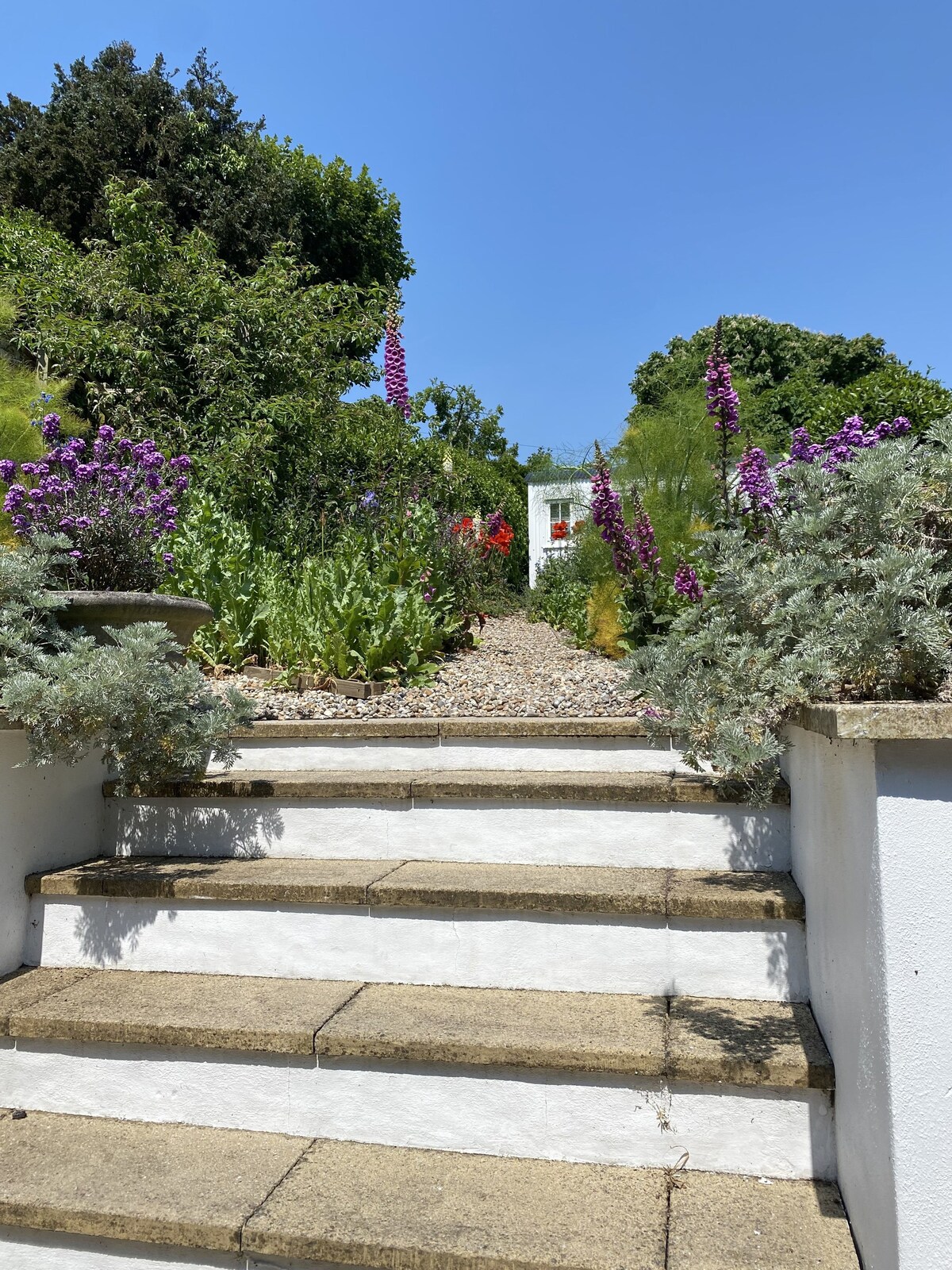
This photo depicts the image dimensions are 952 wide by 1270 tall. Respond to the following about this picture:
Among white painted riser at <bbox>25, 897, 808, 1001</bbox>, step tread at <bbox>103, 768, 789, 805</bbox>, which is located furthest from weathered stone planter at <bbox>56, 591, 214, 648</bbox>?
white painted riser at <bbox>25, 897, 808, 1001</bbox>

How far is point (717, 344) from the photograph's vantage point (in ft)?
11.7

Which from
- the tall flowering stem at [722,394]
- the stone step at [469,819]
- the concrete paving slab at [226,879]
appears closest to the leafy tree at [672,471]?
the tall flowering stem at [722,394]

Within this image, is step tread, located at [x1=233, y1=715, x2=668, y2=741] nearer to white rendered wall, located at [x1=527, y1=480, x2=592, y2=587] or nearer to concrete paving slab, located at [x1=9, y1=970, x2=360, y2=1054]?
concrete paving slab, located at [x1=9, y1=970, x2=360, y2=1054]

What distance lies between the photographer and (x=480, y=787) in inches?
106

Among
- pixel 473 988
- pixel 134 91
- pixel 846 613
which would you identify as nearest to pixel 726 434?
pixel 846 613

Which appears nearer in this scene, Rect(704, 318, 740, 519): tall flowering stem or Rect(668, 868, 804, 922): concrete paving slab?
Rect(668, 868, 804, 922): concrete paving slab

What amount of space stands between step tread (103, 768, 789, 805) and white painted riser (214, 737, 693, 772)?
0.07 m

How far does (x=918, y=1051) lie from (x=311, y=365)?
348 inches

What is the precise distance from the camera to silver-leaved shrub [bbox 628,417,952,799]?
65.8 inches

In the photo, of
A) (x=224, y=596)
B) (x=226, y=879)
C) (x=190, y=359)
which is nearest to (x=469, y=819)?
(x=226, y=879)

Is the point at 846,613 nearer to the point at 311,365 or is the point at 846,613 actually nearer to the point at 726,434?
the point at 726,434

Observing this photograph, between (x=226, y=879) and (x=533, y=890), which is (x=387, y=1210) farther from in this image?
(x=226, y=879)

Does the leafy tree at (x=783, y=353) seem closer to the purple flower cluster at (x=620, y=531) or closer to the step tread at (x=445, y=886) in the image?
the purple flower cluster at (x=620, y=531)

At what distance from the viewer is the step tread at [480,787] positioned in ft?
8.36
